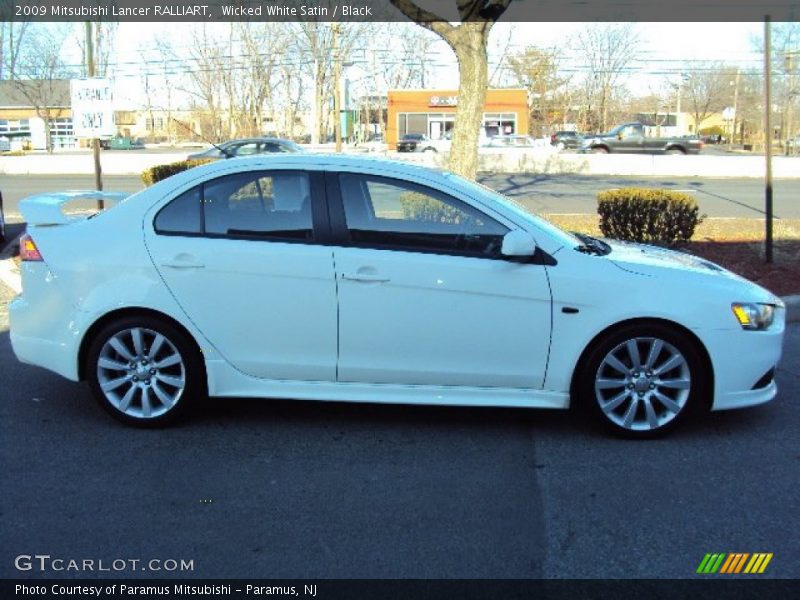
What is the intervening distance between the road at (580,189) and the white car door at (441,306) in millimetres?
11938

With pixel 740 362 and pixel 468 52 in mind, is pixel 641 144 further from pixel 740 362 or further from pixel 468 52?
pixel 740 362

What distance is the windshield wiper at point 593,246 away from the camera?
4.64 meters

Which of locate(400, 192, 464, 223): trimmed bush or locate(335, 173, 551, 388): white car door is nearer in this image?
locate(335, 173, 551, 388): white car door

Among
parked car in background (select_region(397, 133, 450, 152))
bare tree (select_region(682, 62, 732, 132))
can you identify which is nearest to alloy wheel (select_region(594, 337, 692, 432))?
parked car in background (select_region(397, 133, 450, 152))

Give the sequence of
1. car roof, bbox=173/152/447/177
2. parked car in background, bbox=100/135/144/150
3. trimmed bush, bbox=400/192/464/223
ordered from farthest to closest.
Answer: parked car in background, bbox=100/135/144/150 < car roof, bbox=173/152/447/177 < trimmed bush, bbox=400/192/464/223

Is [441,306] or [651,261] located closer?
[441,306]

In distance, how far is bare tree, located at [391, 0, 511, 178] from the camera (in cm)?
1035

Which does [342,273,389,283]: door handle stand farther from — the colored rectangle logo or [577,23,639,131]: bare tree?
[577,23,639,131]: bare tree

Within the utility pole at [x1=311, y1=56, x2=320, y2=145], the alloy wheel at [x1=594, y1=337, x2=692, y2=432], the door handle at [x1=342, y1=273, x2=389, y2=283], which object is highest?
the utility pole at [x1=311, y1=56, x2=320, y2=145]

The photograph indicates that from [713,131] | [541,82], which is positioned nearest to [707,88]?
[713,131]

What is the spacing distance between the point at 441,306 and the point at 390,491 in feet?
3.56

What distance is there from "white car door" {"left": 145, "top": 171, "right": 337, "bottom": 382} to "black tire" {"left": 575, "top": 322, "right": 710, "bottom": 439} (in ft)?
4.85

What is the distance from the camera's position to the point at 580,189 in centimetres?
2431
